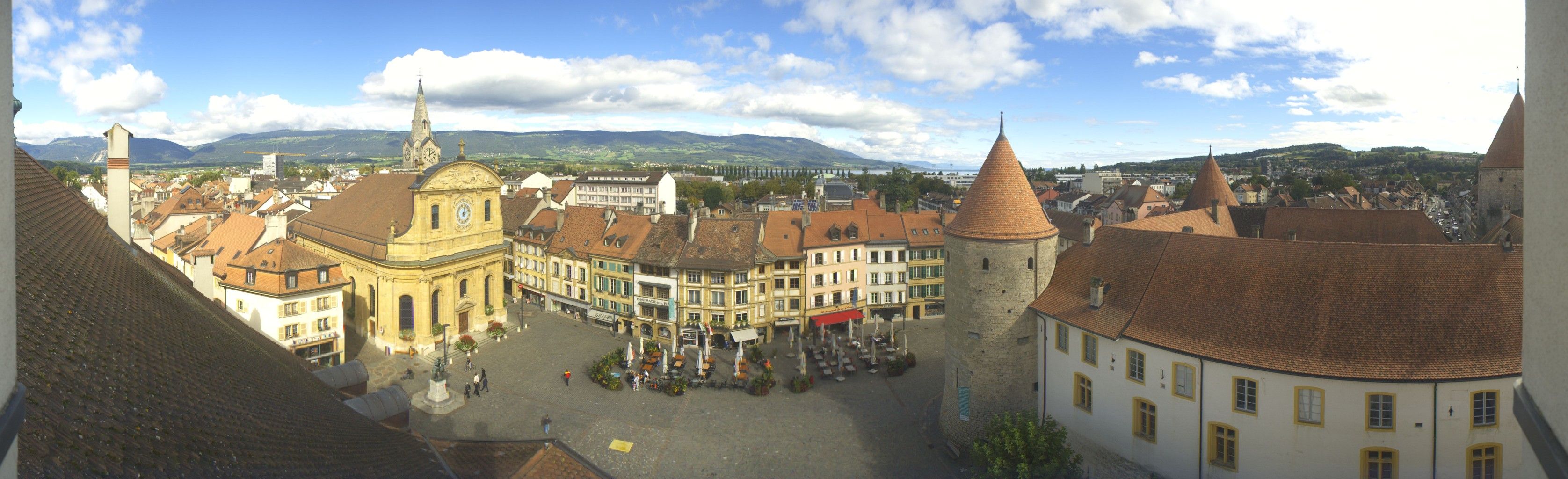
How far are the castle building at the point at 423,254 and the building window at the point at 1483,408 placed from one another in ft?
139

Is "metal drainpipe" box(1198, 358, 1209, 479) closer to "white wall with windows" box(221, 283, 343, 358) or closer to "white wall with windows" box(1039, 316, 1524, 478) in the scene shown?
"white wall with windows" box(1039, 316, 1524, 478)

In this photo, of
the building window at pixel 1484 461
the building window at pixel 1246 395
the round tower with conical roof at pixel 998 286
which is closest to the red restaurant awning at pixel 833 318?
the round tower with conical roof at pixel 998 286

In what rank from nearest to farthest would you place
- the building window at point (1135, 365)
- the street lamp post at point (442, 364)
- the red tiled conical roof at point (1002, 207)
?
the building window at point (1135, 365) → the red tiled conical roof at point (1002, 207) → the street lamp post at point (442, 364)

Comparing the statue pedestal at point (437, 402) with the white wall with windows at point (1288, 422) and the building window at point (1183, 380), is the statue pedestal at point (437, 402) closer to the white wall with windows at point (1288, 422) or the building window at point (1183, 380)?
the white wall with windows at point (1288, 422)

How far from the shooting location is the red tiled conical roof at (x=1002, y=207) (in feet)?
83.5

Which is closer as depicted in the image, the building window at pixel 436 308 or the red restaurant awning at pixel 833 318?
the building window at pixel 436 308

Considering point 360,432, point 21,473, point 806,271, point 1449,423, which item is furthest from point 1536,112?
point 806,271

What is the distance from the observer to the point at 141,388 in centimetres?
665

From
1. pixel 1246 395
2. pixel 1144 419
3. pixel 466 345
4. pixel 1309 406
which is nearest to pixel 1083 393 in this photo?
pixel 1144 419

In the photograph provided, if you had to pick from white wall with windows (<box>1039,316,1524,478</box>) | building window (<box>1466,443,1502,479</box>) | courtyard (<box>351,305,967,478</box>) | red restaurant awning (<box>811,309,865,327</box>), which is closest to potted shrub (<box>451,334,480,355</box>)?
courtyard (<box>351,305,967,478</box>)

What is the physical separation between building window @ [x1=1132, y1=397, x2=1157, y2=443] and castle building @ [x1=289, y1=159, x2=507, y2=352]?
114ft

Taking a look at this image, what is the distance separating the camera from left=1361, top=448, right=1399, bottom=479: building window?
18.6 metres

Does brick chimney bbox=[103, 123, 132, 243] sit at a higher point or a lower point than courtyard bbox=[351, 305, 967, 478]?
higher

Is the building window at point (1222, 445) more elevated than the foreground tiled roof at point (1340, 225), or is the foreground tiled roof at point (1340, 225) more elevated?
the foreground tiled roof at point (1340, 225)
